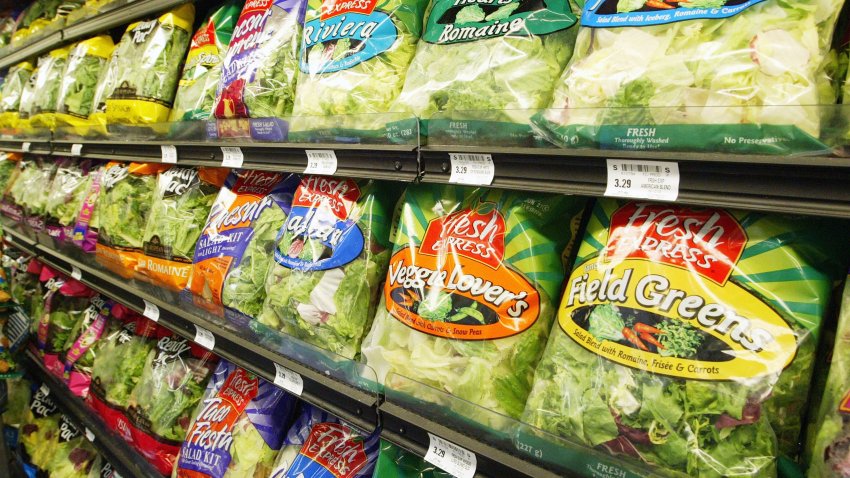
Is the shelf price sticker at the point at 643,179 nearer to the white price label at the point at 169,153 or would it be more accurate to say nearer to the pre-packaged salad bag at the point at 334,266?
the pre-packaged salad bag at the point at 334,266

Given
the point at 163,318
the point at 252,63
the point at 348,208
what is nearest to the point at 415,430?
the point at 348,208

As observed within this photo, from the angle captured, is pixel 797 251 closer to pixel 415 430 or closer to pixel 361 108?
pixel 415 430

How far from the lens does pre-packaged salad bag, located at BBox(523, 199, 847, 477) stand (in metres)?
0.75

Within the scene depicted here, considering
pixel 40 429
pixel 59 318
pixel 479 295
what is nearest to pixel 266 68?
pixel 479 295

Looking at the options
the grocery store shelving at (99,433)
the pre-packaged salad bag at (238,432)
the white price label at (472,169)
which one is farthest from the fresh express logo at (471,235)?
the grocery store shelving at (99,433)

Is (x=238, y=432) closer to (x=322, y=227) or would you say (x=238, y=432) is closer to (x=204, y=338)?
(x=204, y=338)

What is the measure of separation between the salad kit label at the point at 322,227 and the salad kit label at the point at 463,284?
0.19m

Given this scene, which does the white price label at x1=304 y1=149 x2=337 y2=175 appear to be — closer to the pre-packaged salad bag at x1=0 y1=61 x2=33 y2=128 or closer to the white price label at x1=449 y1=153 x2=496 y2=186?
the white price label at x1=449 y1=153 x2=496 y2=186

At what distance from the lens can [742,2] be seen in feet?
2.57

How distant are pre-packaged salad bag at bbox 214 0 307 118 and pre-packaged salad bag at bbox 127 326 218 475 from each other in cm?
99

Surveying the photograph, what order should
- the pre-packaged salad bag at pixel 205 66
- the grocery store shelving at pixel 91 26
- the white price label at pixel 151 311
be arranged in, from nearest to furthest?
the white price label at pixel 151 311, the pre-packaged salad bag at pixel 205 66, the grocery store shelving at pixel 91 26

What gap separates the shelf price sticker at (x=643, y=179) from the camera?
2.48 ft

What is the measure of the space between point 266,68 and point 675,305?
4.69 feet

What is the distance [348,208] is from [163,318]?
933 mm
